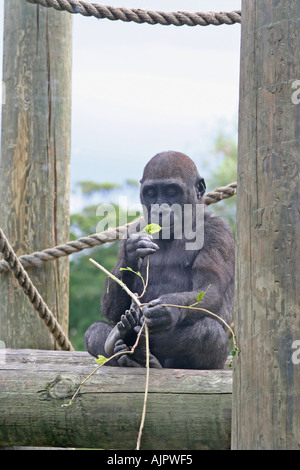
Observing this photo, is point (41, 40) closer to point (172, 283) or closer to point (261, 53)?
point (172, 283)

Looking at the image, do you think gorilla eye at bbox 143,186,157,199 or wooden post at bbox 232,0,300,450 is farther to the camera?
gorilla eye at bbox 143,186,157,199

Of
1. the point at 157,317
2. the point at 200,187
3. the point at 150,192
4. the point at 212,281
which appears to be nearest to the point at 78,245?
the point at 150,192

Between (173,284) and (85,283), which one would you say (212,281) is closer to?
(173,284)

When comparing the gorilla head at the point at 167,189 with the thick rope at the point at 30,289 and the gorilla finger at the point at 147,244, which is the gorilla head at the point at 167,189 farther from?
the thick rope at the point at 30,289

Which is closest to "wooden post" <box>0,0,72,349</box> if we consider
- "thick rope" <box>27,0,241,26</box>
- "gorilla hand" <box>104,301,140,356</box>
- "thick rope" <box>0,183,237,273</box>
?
"thick rope" <box>0,183,237,273</box>

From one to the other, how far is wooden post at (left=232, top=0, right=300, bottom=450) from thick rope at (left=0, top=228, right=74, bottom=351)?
7.12 ft

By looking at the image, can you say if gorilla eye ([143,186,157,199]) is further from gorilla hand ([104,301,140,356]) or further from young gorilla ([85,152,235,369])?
gorilla hand ([104,301,140,356])

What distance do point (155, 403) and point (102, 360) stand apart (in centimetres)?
35

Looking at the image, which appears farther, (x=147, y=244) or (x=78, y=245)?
(x=78, y=245)

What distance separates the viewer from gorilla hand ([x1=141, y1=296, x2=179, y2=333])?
3305mm

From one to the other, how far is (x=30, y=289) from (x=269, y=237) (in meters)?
2.37

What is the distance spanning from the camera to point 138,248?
3.49 meters

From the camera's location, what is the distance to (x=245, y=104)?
239 centimetres
